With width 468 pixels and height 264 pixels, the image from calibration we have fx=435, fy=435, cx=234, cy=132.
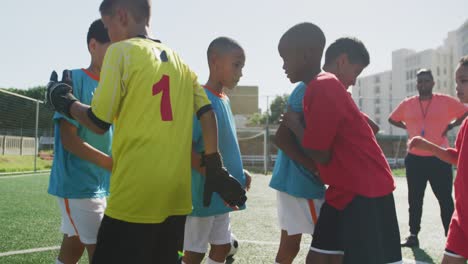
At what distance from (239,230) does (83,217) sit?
3220 millimetres

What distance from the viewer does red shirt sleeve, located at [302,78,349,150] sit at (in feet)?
7.02

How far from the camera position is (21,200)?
858 cm

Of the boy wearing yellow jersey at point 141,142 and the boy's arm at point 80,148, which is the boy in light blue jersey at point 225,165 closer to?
the boy's arm at point 80,148

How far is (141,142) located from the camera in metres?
1.87

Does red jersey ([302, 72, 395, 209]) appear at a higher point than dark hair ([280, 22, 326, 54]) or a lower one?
lower

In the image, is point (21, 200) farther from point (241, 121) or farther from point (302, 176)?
point (241, 121)

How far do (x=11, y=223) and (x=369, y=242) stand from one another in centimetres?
541

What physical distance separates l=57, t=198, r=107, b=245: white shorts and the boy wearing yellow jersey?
2.97 ft

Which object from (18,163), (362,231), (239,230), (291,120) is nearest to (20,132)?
(18,163)

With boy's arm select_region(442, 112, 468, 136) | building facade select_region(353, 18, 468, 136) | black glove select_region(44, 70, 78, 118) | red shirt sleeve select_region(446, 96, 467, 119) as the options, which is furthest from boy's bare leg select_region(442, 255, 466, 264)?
building facade select_region(353, 18, 468, 136)

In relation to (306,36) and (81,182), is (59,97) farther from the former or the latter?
(306,36)

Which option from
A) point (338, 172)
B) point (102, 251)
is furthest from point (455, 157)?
point (102, 251)

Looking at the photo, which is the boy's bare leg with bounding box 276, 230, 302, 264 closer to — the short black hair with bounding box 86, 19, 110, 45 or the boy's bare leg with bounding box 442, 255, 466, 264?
the boy's bare leg with bounding box 442, 255, 466, 264

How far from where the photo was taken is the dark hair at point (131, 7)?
6.78 ft
